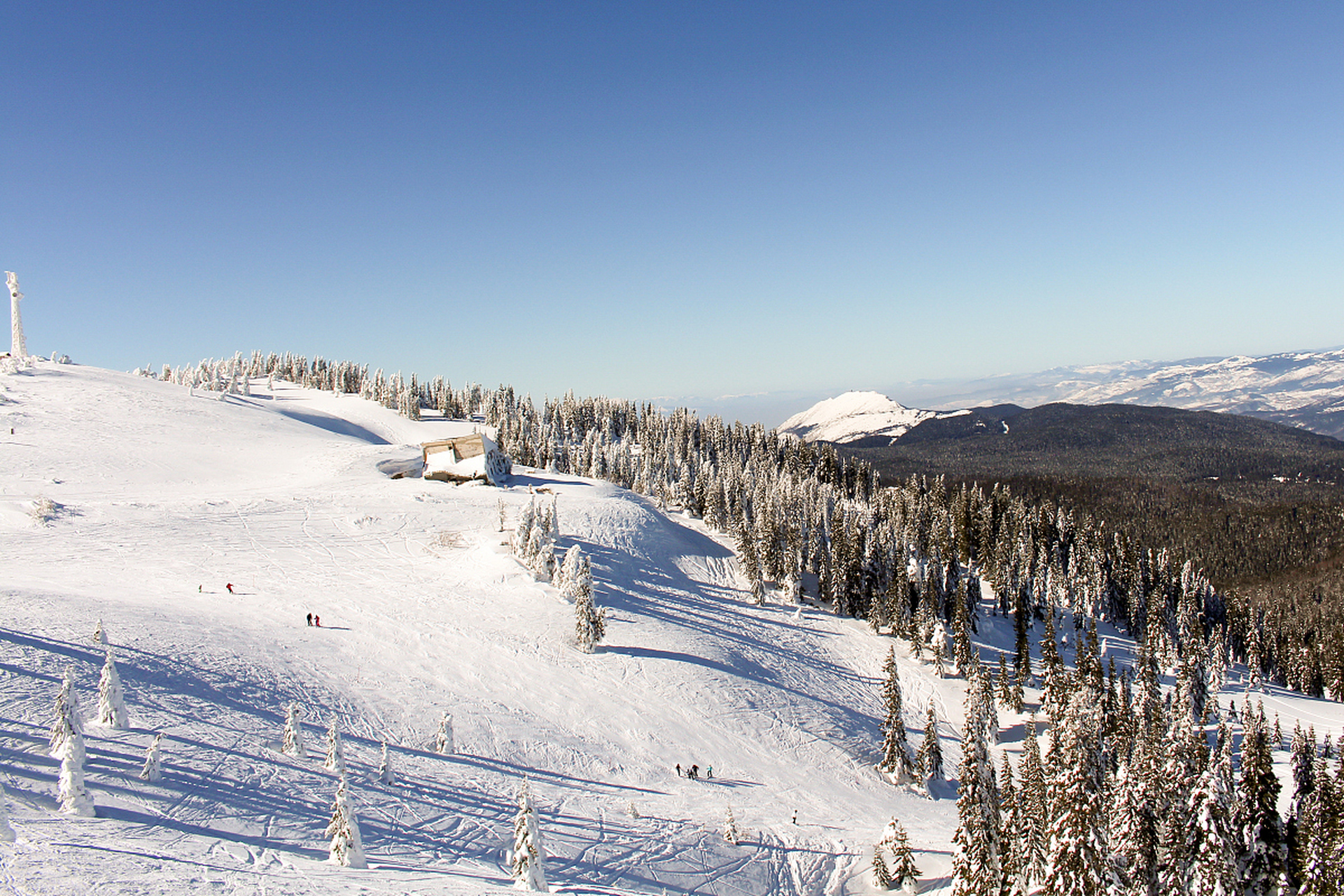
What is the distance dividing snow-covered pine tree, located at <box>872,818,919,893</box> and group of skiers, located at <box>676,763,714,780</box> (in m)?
10.5

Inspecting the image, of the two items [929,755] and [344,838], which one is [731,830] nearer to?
[344,838]

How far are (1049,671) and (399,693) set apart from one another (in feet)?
210

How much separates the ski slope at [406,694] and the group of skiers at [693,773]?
635 mm

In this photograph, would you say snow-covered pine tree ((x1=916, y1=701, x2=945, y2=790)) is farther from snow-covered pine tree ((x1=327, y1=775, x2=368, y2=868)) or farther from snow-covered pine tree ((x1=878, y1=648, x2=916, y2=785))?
snow-covered pine tree ((x1=327, y1=775, x2=368, y2=868))

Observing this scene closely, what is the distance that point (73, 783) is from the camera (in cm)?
1644

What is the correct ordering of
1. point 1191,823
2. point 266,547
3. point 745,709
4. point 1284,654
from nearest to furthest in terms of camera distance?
1. point 1191,823
2. point 745,709
3. point 266,547
4. point 1284,654

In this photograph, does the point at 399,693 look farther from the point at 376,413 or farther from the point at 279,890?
the point at 376,413

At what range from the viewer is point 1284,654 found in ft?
347

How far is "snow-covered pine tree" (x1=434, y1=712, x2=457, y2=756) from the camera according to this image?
101ft

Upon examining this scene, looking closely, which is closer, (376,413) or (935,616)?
(935,616)

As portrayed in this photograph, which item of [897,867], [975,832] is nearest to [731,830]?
[897,867]

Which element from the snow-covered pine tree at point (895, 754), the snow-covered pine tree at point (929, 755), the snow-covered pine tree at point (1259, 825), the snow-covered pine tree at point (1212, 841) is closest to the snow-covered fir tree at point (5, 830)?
the snow-covered pine tree at point (1212, 841)

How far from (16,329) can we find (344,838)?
473ft

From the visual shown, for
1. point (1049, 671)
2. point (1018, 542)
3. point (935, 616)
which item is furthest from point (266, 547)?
point (1018, 542)
